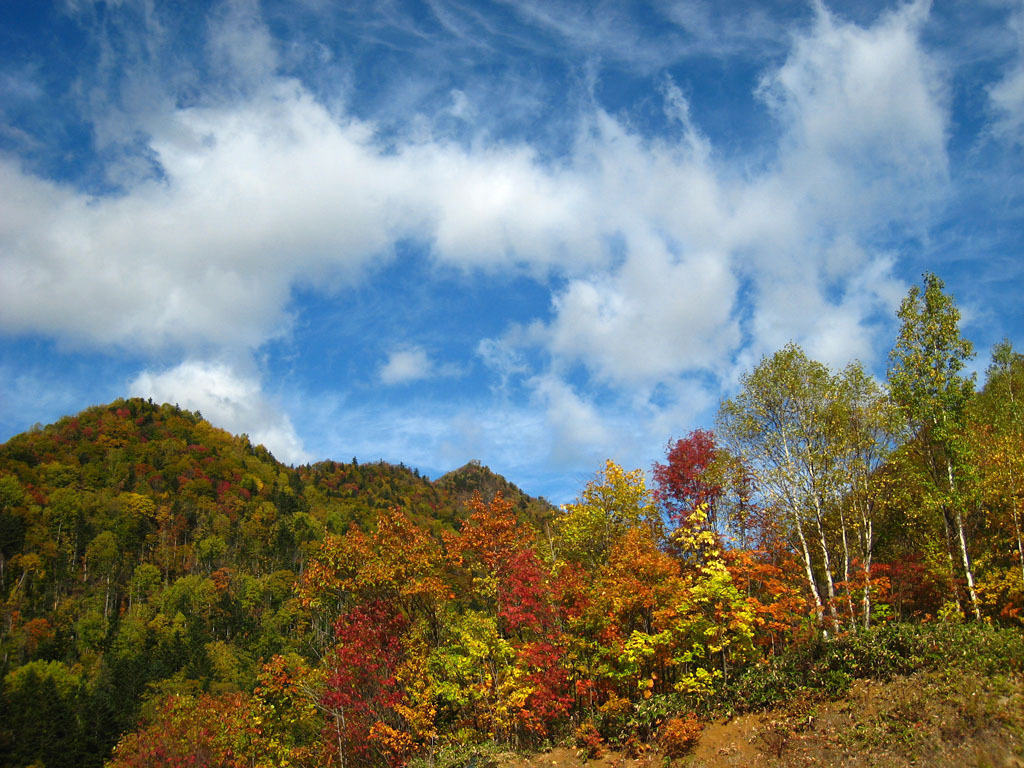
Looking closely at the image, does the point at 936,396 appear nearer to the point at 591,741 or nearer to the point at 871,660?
the point at 871,660

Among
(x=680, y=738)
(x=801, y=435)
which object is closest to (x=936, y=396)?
(x=801, y=435)

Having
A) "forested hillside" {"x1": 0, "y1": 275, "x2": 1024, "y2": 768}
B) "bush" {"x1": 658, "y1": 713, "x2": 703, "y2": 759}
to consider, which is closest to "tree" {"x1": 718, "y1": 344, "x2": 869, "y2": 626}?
"forested hillside" {"x1": 0, "y1": 275, "x2": 1024, "y2": 768}

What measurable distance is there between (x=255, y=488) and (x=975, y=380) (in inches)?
7187

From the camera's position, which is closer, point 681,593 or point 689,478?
point 681,593

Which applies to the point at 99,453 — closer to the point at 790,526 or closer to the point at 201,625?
the point at 201,625

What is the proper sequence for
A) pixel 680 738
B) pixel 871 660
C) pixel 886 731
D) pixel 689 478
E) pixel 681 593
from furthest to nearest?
1. pixel 689 478
2. pixel 681 593
3. pixel 680 738
4. pixel 871 660
5. pixel 886 731

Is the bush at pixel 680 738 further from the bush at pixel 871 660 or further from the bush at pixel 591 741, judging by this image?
the bush at pixel 591 741

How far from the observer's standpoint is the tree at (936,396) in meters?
24.2

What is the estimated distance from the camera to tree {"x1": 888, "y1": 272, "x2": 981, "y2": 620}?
951 inches

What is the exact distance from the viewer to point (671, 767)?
1909 centimetres

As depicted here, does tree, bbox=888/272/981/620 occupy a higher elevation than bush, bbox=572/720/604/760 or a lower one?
higher

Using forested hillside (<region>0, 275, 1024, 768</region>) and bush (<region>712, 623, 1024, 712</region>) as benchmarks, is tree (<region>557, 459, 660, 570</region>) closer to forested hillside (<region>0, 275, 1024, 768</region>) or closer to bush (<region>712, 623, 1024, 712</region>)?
forested hillside (<region>0, 275, 1024, 768</region>)

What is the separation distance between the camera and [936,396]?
24891mm

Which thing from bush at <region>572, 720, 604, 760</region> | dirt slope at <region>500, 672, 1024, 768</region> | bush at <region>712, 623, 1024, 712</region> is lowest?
bush at <region>572, 720, 604, 760</region>
